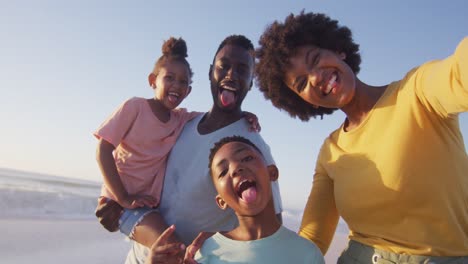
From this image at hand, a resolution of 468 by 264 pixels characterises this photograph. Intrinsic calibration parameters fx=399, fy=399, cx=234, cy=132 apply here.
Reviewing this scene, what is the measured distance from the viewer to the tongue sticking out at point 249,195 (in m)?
2.25

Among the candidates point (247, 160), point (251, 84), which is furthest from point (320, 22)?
point (247, 160)

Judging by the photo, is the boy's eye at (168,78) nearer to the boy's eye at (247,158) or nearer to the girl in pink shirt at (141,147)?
the girl in pink shirt at (141,147)

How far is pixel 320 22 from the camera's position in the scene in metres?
2.82

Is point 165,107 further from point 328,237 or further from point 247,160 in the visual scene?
point 328,237

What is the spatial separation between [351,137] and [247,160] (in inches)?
24.2

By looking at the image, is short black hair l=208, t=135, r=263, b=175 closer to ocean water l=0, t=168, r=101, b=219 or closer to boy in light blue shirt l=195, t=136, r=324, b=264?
boy in light blue shirt l=195, t=136, r=324, b=264

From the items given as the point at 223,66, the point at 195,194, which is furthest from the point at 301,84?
the point at 195,194

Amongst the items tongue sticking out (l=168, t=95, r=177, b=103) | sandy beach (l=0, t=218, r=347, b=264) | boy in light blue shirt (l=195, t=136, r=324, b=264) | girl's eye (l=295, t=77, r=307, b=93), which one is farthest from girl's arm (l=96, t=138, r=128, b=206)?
sandy beach (l=0, t=218, r=347, b=264)

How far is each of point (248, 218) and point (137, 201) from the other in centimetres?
89

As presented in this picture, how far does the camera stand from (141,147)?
3.06 m

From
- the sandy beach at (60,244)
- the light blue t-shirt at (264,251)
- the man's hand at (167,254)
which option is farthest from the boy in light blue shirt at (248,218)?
the sandy beach at (60,244)

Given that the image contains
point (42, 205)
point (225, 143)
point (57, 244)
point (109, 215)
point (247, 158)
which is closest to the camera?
point (247, 158)

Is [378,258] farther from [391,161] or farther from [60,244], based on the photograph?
[60,244]

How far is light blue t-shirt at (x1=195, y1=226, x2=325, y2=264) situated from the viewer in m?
2.06
